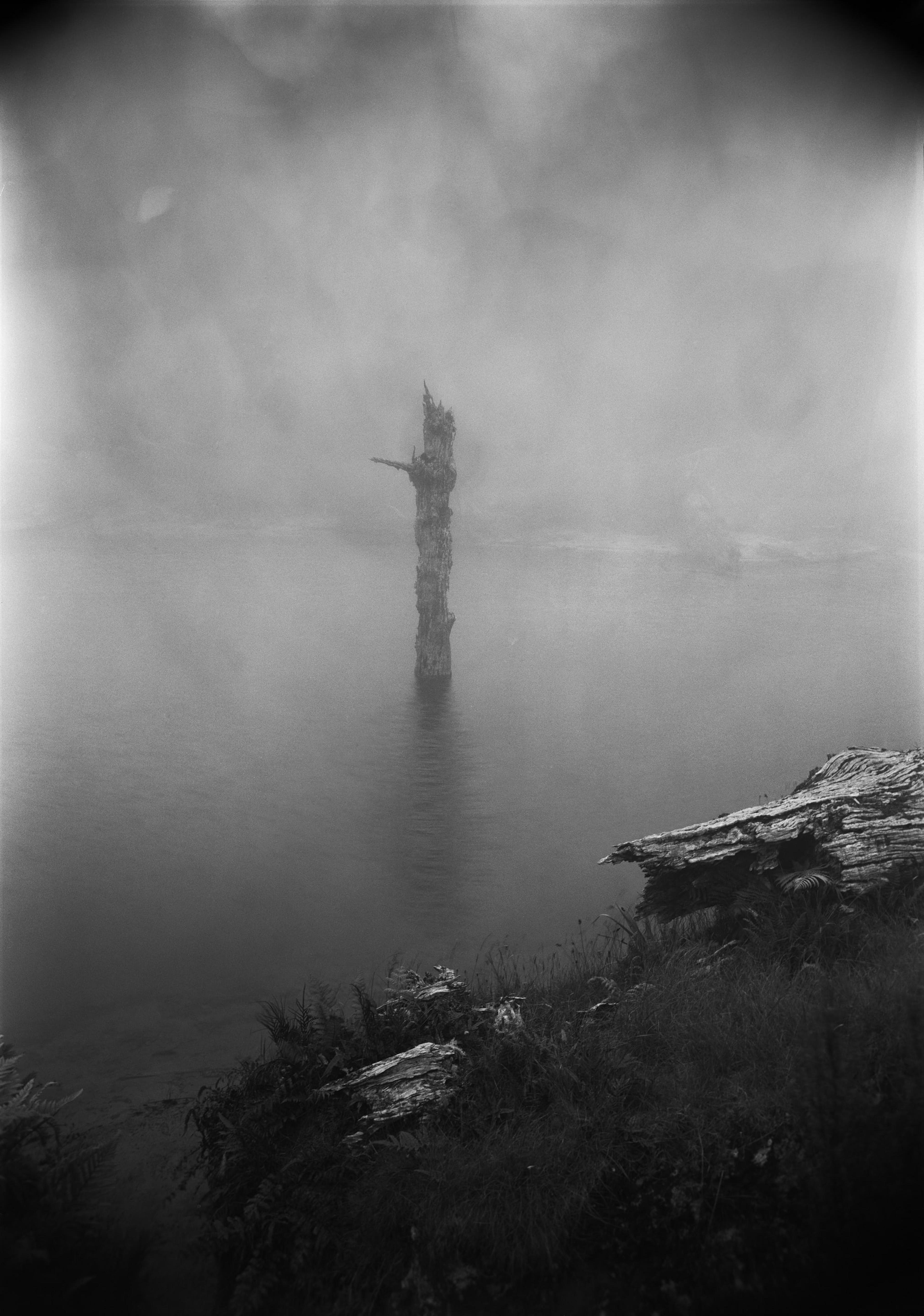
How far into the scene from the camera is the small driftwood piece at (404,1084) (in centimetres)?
399

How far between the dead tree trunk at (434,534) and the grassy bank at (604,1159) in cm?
1651

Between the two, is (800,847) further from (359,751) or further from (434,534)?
(434,534)

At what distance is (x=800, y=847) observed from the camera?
6316 mm

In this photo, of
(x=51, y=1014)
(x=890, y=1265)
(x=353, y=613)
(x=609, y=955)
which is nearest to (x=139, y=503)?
(x=353, y=613)

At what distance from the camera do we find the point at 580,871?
468 inches

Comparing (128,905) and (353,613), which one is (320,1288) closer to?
(128,905)

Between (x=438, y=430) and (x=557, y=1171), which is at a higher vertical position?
(x=438, y=430)

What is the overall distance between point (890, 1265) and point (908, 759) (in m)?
5.33

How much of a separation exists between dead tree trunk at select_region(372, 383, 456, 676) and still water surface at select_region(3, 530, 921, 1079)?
1172 mm

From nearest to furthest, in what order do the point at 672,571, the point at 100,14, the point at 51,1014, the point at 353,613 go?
the point at 51,1014 < the point at 100,14 < the point at 353,613 < the point at 672,571

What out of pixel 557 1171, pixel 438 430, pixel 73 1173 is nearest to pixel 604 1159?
pixel 557 1171

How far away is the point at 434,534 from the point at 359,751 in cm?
675

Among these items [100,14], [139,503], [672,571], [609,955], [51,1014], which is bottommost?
[51,1014]

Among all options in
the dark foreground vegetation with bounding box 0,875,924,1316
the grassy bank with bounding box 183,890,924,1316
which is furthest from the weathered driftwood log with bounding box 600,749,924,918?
the dark foreground vegetation with bounding box 0,875,924,1316
